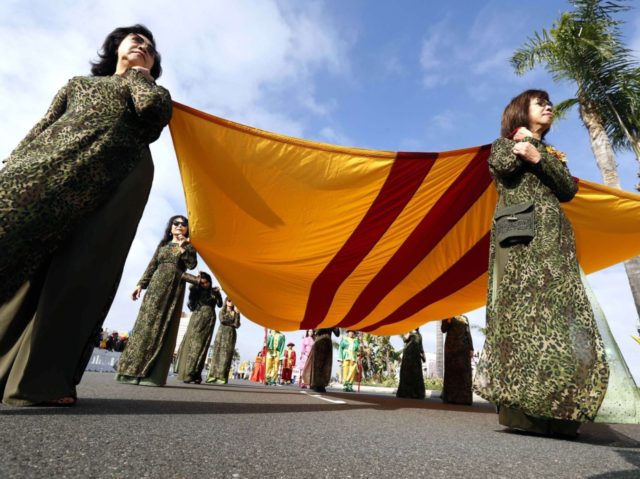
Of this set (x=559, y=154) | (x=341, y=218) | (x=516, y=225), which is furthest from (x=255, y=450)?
(x=341, y=218)

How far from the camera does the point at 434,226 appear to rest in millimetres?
4055

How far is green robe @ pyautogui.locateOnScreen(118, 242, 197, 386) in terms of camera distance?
4453 mm

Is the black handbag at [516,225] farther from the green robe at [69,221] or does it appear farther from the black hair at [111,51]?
the black hair at [111,51]

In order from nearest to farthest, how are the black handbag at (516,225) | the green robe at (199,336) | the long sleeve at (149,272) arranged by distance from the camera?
the black handbag at (516,225) → the long sleeve at (149,272) → the green robe at (199,336)

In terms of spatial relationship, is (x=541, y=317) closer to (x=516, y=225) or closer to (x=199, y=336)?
(x=516, y=225)

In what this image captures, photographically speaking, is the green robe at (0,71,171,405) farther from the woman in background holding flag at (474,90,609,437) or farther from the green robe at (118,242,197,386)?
the green robe at (118,242,197,386)

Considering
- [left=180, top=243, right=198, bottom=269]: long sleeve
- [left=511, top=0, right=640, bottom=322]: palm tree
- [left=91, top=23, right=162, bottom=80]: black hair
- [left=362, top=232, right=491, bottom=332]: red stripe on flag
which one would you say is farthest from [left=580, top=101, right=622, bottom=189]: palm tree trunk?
[left=91, top=23, right=162, bottom=80]: black hair

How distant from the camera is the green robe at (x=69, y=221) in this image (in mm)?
1719

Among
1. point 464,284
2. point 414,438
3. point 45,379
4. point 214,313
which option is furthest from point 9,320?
point 214,313

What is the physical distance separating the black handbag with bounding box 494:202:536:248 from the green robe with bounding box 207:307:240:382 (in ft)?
21.8

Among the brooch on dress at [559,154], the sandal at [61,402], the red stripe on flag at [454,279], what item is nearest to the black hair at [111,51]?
the sandal at [61,402]

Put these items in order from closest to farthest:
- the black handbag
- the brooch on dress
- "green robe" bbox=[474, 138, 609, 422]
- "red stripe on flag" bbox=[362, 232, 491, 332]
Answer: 1. "green robe" bbox=[474, 138, 609, 422]
2. the black handbag
3. the brooch on dress
4. "red stripe on flag" bbox=[362, 232, 491, 332]

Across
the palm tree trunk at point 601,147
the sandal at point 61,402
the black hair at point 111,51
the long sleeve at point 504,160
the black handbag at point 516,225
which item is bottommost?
the sandal at point 61,402

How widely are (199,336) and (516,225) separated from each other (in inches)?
230
